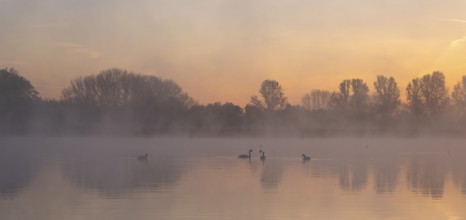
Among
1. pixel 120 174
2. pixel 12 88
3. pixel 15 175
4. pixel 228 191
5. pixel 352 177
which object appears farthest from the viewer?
pixel 12 88

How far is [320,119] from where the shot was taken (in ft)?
195

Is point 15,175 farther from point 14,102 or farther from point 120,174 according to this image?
point 14,102

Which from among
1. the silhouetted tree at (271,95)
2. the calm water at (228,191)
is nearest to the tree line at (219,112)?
the silhouetted tree at (271,95)

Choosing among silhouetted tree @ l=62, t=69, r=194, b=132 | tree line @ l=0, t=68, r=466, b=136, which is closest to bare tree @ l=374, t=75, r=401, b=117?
tree line @ l=0, t=68, r=466, b=136

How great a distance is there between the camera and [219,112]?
58.2 meters

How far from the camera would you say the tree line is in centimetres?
5266

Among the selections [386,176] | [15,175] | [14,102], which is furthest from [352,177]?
[14,102]

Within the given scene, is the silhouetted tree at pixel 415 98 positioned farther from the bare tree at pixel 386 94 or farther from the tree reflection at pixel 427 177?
the tree reflection at pixel 427 177

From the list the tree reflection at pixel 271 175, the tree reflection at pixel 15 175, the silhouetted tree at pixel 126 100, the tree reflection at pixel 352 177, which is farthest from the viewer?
the silhouetted tree at pixel 126 100

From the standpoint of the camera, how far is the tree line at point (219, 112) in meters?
52.7

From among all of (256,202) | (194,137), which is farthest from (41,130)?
(256,202)

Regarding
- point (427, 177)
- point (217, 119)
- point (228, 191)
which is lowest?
point (228, 191)

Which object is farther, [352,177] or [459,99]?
[459,99]

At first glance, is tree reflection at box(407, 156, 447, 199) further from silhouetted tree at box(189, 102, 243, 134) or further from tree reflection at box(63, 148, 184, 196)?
silhouetted tree at box(189, 102, 243, 134)
